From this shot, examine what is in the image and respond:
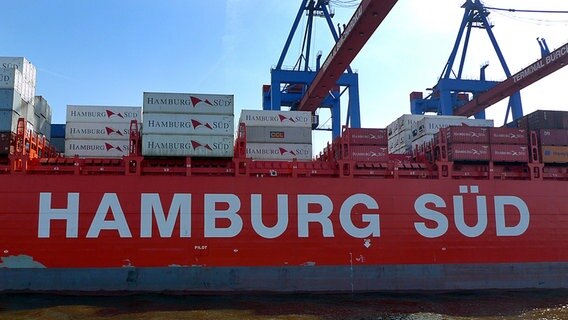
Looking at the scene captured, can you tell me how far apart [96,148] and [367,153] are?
458 inches

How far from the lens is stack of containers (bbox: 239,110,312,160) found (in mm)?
22141

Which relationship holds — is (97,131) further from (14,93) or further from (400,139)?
(400,139)

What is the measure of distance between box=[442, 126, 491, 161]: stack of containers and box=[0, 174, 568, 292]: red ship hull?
3.80ft

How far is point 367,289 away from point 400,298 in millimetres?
1467

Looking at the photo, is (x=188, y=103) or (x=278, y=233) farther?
(x=188, y=103)

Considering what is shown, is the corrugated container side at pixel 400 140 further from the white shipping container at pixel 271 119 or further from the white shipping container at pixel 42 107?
the white shipping container at pixel 42 107

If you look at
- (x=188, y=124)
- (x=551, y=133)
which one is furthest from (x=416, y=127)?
(x=188, y=124)

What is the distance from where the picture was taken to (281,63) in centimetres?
3484

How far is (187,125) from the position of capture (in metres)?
19.6

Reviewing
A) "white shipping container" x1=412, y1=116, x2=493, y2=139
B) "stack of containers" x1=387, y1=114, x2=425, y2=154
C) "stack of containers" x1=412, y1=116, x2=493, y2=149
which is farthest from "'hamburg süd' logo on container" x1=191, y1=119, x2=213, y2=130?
"stack of containers" x1=387, y1=114, x2=425, y2=154

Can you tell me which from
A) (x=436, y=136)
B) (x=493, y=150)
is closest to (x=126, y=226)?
(x=436, y=136)

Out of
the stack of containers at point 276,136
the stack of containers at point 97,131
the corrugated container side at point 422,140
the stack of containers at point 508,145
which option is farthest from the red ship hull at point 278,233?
the corrugated container side at point 422,140

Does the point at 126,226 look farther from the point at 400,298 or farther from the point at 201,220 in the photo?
the point at 400,298

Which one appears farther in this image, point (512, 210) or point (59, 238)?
point (512, 210)
